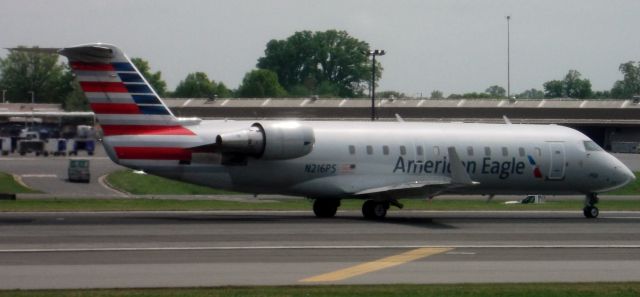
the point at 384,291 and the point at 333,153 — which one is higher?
the point at 333,153

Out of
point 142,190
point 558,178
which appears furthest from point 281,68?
point 558,178

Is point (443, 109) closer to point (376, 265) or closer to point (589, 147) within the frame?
point (589, 147)

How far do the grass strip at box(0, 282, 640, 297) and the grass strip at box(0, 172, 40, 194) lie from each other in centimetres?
3406

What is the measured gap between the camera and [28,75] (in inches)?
3725

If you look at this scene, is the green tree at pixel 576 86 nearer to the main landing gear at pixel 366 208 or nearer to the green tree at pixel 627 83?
the green tree at pixel 627 83

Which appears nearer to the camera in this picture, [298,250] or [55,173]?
[298,250]

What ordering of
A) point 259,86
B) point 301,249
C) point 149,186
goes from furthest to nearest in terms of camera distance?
point 259,86
point 149,186
point 301,249

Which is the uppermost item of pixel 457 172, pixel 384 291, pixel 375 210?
pixel 457 172

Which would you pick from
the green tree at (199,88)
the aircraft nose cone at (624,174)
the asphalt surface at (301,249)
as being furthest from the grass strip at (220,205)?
the green tree at (199,88)

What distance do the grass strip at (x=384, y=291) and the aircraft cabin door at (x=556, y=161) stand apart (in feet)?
58.4

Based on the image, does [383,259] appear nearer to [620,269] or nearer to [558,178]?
[620,269]

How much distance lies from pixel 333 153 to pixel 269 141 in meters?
2.31

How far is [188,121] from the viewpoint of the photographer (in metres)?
31.8

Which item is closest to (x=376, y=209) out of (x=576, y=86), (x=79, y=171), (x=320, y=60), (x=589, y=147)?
(x=589, y=147)
